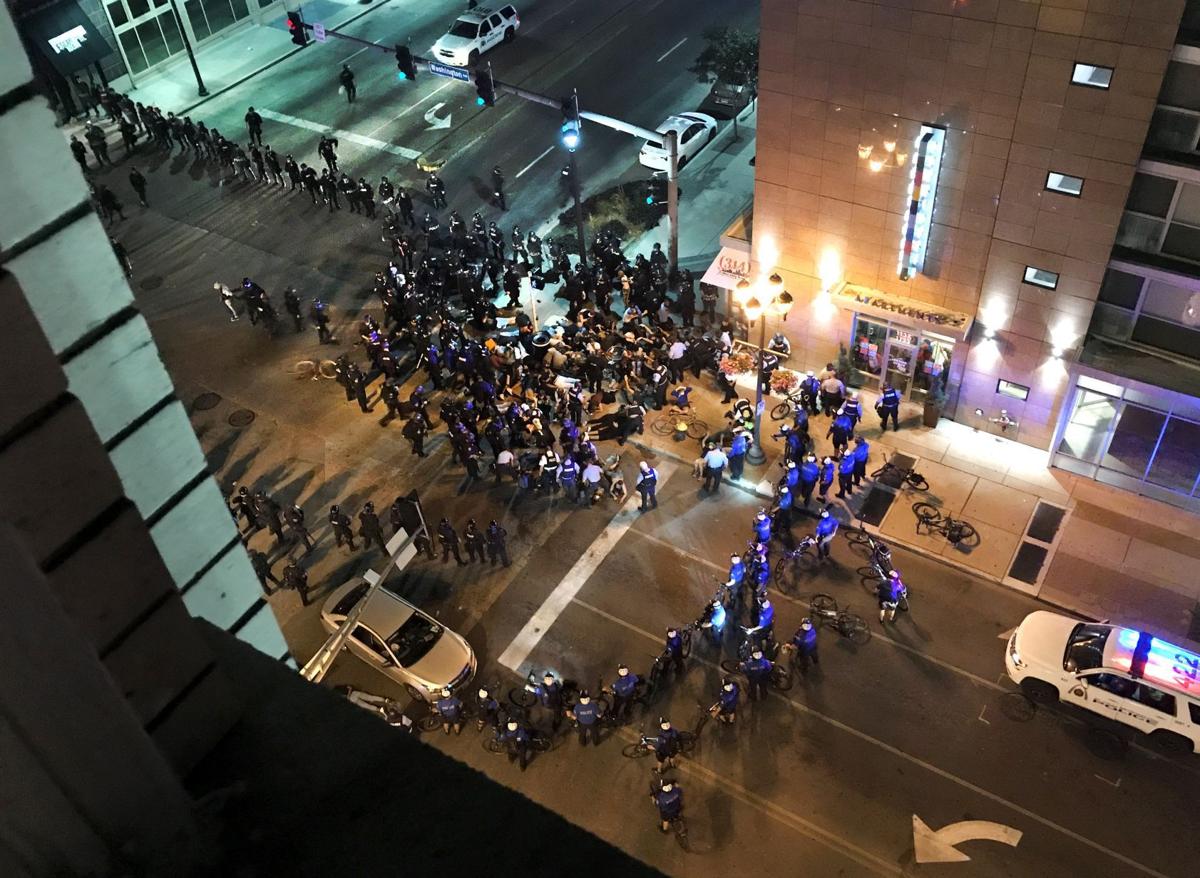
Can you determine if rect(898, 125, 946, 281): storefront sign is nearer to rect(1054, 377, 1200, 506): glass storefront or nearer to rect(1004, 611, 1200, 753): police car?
rect(1054, 377, 1200, 506): glass storefront

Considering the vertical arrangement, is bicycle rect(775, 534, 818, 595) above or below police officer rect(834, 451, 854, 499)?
A: below

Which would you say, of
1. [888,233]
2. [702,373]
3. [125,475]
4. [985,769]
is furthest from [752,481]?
[125,475]

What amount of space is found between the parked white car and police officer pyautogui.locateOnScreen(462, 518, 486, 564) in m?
2.36

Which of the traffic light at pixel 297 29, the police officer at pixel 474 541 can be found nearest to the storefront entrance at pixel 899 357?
the police officer at pixel 474 541

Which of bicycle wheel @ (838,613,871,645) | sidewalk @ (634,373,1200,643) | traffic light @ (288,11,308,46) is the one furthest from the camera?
traffic light @ (288,11,308,46)

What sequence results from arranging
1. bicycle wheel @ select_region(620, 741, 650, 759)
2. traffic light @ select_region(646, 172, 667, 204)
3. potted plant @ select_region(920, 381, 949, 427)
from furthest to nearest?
1. traffic light @ select_region(646, 172, 667, 204)
2. potted plant @ select_region(920, 381, 949, 427)
3. bicycle wheel @ select_region(620, 741, 650, 759)

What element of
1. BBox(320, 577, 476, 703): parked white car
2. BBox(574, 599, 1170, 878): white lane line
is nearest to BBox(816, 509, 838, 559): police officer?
BBox(574, 599, 1170, 878): white lane line

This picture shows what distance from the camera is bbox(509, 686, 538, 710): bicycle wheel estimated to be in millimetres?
21812

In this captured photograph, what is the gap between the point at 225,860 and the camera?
3.39 m

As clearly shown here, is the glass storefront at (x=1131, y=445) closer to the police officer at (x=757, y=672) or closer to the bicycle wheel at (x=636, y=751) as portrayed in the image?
the police officer at (x=757, y=672)

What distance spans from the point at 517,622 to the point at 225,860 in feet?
68.0

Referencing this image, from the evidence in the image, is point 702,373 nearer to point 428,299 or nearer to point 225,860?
point 428,299

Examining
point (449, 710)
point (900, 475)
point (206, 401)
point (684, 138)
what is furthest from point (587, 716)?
point (684, 138)

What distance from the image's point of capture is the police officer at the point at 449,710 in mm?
21125
